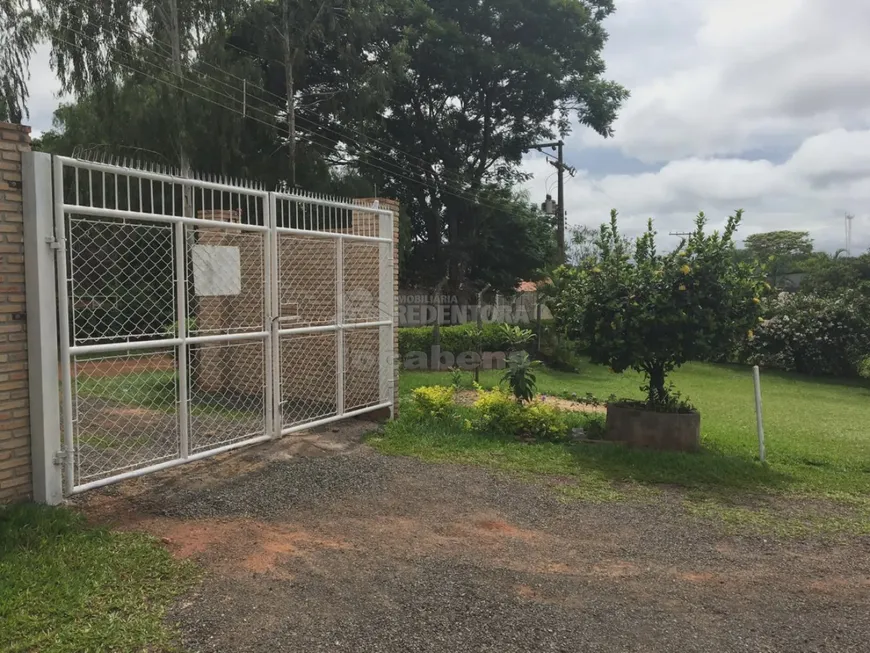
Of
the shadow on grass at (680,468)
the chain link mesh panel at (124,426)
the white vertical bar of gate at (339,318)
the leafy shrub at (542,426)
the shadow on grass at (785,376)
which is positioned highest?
the white vertical bar of gate at (339,318)

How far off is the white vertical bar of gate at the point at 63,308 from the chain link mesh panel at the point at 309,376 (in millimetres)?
2507

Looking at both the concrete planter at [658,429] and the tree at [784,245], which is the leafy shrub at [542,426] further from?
the tree at [784,245]

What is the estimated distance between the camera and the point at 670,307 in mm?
6602

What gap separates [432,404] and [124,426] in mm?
3230

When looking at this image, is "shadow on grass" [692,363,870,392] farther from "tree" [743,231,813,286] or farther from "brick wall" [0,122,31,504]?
"tree" [743,231,813,286]

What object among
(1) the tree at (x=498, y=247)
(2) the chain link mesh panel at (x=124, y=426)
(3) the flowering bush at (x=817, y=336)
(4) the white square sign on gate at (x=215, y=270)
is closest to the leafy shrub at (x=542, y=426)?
(4) the white square sign on gate at (x=215, y=270)

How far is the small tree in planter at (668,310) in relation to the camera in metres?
6.61

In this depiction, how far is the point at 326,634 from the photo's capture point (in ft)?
9.44

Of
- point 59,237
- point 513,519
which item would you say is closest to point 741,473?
point 513,519

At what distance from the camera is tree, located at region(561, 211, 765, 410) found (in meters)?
6.61

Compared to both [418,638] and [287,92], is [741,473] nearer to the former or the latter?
[418,638]

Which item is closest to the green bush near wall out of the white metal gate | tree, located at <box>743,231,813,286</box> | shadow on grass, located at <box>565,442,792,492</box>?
the white metal gate

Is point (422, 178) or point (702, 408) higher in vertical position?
point (422, 178)

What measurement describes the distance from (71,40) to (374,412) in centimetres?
1257
